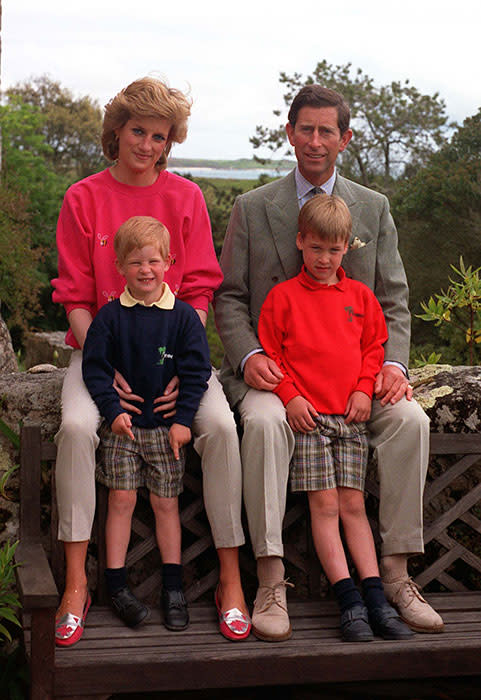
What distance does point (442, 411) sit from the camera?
11.4 ft

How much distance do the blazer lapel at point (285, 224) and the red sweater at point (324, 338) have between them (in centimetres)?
16

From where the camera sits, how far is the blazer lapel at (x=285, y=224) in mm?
3469

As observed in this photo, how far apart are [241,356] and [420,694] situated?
60.0 inches

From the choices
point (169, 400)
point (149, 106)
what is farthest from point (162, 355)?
point (149, 106)

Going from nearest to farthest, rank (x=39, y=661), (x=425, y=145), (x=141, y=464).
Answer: (x=39, y=661) → (x=141, y=464) → (x=425, y=145)

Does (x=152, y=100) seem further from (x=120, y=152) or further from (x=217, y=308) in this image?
(x=217, y=308)

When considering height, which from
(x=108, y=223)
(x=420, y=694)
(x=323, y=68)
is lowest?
(x=420, y=694)

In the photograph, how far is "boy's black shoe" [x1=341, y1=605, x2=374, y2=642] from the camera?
284cm

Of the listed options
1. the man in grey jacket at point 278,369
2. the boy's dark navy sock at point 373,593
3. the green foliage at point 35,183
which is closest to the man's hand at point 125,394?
the man in grey jacket at point 278,369

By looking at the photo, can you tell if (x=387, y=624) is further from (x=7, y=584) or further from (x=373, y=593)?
(x=7, y=584)

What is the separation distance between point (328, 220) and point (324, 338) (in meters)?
0.42

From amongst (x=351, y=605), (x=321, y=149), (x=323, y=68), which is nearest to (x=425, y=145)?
(x=323, y=68)

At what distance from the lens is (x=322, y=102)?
133 inches

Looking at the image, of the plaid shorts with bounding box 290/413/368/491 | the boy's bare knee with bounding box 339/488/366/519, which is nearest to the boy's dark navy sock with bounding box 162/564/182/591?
the plaid shorts with bounding box 290/413/368/491
